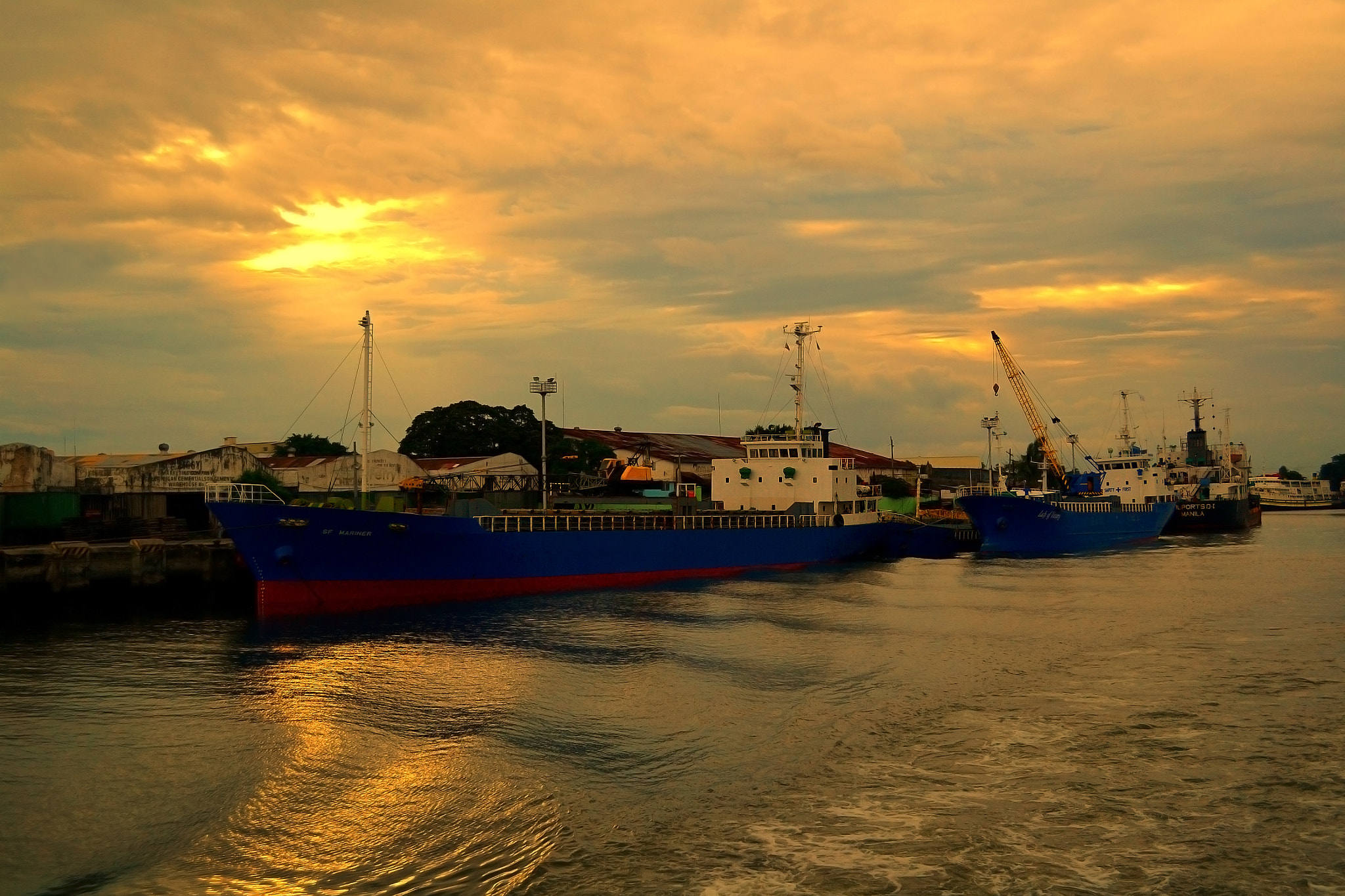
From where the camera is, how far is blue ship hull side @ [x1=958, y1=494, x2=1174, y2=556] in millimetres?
62375

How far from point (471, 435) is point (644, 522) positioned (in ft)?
137

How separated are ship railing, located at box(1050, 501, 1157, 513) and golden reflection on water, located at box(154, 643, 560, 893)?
2212 inches

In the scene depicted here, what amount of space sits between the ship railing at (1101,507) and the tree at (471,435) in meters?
40.2

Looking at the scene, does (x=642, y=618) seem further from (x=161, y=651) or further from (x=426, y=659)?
(x=161, y=651)

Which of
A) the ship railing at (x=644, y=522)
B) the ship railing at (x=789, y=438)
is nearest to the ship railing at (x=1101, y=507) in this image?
the ship railing at (x=789, y=438)

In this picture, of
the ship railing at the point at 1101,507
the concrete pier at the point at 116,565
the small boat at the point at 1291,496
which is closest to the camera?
the concrete pier at the point at 116,565

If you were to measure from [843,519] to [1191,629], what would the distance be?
2343cm

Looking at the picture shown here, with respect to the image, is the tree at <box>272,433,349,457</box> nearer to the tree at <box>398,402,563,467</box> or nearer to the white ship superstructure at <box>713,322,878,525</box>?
the tree at <box>398,402,563,467</box>

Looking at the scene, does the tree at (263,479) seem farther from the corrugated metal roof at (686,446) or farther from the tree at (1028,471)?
the tree at (1028,471)

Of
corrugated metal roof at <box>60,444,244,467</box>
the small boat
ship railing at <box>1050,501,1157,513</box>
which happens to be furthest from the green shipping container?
the small boat

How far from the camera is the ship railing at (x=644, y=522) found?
38531 mm

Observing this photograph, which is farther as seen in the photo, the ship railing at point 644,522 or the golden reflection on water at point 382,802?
the ship railing at point 644,522

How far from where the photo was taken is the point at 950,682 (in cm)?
2225

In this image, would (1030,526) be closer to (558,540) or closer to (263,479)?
(558,540)
